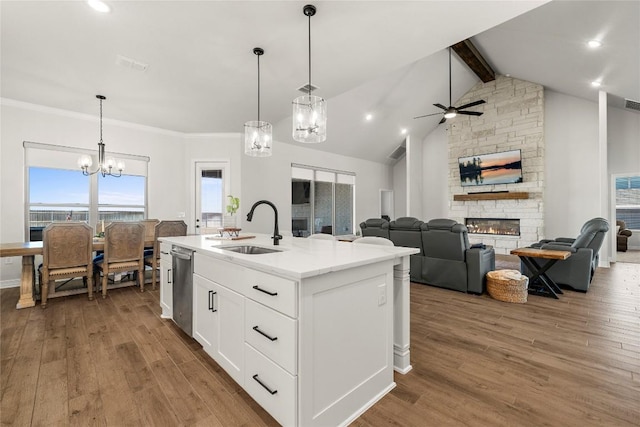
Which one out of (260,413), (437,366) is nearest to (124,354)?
(260,413)

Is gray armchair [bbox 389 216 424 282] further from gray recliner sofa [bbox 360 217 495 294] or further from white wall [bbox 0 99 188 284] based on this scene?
white wall [bbox 0 99 188 284]

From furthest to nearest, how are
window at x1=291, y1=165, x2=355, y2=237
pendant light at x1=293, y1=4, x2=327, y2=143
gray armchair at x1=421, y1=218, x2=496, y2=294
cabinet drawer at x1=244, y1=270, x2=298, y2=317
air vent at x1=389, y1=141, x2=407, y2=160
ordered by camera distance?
air vent at x1=389, y1=141, x2=407, y2=160 → window at x1=291, y1=165, x2=355, y2=237 → gray armchair at x1=421, y1=218, x2=496, y2=294 → pendant light at x1=293, y1=4, x2=327, y2=143 → cabinet drawer at x1=244, y1=270, x2=298, y2=317

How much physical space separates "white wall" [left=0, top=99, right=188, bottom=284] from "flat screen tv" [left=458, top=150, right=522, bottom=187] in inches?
290

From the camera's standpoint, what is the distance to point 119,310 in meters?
3.30

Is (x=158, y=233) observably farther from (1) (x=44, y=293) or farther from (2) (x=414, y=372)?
(2) (x=414, y=372)

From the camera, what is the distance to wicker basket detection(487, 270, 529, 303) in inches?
134

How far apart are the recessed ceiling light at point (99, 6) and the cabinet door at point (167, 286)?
2.23m

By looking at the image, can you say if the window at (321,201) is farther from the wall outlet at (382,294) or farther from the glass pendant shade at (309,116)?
the wall outlet at (382,294)

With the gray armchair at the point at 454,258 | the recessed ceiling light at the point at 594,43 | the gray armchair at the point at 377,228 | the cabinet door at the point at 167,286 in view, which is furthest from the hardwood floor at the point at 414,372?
the recessed ceiling light at the point at 594,43

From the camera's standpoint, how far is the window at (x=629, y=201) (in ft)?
23.7

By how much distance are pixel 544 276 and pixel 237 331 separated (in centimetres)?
406

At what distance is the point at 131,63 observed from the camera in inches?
127

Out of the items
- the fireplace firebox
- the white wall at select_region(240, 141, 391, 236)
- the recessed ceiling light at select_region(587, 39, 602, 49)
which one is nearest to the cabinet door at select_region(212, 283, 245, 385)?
the white wall at select_region(240, 141, 391, 236)

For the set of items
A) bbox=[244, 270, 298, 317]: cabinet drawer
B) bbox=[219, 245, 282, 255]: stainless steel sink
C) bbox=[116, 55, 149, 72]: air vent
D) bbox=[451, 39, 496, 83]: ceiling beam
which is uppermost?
bbox=[451, 39, 496, 83]: ceiling beam
